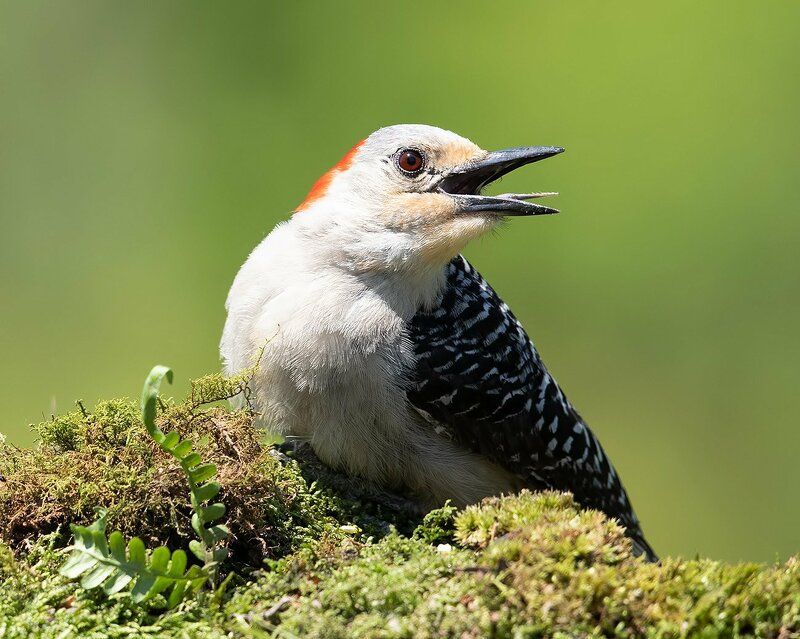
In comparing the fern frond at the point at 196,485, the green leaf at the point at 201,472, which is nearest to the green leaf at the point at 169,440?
the fern frond at the point at 196,485

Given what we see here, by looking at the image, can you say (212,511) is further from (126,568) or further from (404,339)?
(404,339)

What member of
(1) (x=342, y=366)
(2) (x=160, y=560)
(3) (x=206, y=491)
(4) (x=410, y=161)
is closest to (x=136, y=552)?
(2) (x=160, y=560)

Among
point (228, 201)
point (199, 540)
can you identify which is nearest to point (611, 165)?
point (228, 201)

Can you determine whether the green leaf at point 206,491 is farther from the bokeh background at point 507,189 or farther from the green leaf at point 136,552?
the bokeh background at point 507,189

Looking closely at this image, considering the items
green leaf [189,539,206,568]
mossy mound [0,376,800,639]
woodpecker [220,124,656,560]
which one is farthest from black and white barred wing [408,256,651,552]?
green leaf [189,539,206,568]

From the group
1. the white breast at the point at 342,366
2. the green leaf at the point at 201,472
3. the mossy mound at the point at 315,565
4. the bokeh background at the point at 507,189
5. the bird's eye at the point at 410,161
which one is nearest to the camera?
the mossy mound at the point at 315,565

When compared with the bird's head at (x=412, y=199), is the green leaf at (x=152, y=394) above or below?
below

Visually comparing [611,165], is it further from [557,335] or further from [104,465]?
[104,465]

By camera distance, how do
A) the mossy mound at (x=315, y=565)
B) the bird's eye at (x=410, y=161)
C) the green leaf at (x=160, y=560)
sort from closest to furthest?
the mossy mound at (x=315, y=565)
the green leaf at (x=160, y=560)
the bird's eye at (x=410, y=161)
